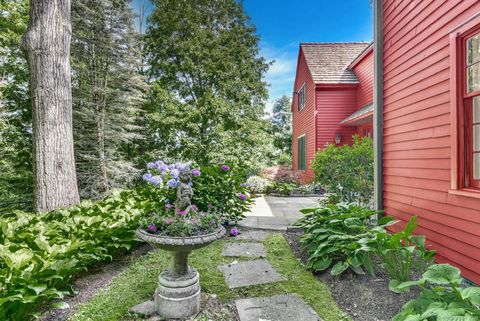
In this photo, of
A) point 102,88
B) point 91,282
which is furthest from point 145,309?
point 102,88

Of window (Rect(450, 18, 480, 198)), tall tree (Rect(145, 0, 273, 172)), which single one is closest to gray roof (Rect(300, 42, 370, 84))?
tall tree (Rect(145, 0, 273, 172))

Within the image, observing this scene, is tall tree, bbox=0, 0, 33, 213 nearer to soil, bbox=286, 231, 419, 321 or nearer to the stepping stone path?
the stepping stone path

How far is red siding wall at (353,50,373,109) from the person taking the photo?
27.9 feet

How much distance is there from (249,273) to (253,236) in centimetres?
138

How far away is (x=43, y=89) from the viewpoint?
4.02m

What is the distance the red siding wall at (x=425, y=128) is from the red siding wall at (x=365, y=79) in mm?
4818

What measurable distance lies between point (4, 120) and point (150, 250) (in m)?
7.46

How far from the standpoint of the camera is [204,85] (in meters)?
12.5

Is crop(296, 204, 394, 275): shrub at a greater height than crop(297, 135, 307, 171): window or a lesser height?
lesser

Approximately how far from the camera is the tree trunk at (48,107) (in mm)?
3936

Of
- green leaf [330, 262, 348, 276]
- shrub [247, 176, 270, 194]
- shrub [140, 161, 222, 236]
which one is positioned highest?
shrub [140, 161, 222, 236]

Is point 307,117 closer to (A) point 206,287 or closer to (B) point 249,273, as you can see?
(B) point 249,273

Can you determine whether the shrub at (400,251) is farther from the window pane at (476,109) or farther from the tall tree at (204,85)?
the tall tree at (204,85)

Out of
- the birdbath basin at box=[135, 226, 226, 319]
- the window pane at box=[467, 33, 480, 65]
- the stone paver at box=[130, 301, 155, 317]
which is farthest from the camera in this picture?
the window pane at box=[467, 33, 480, 65]
